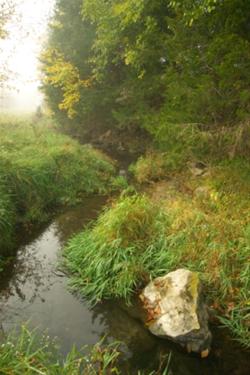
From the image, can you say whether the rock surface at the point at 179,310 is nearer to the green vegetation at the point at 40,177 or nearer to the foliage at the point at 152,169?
the green vegetation at the point at 40,177

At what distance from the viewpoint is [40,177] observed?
1003 centimetres

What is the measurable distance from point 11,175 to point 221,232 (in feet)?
19.0

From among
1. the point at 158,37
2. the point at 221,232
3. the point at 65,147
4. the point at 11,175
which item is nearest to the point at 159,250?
the point at 221,232

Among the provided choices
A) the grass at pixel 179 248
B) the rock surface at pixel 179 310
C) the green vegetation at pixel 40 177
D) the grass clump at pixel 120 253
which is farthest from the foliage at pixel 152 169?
the rock surface at pixel 179 310

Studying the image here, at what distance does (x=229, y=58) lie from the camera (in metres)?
7.02

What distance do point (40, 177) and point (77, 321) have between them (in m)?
5.41

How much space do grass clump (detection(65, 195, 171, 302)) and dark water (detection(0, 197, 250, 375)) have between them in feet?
1.02

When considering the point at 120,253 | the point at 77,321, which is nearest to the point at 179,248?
A: the point at 120,253

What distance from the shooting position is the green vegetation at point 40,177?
28.7 ft

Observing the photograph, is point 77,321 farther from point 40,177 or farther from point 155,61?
point 155,61

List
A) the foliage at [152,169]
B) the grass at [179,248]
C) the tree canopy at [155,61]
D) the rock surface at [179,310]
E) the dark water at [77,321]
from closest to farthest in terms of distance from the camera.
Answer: the dark water at [77,321], the rock surface at [179,310], the grass at [179,248], the tree canopy at [155,61], the foliage at [152,169]

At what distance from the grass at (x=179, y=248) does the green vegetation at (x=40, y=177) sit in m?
1.91

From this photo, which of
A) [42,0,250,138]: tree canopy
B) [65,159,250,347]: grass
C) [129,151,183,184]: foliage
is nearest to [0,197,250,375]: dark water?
[65,159,250,347]: grass

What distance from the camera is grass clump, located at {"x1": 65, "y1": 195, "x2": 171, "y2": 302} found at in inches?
240
